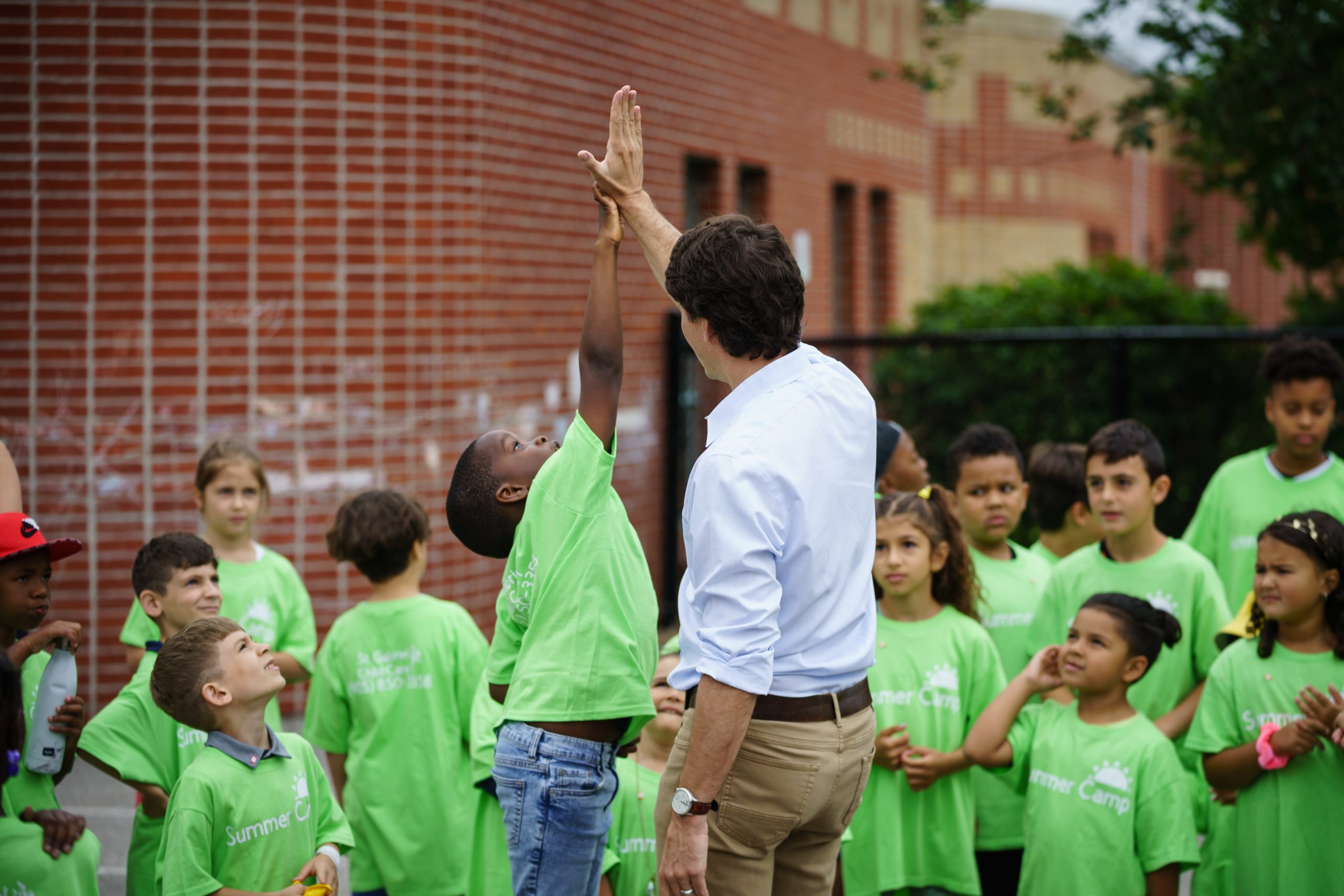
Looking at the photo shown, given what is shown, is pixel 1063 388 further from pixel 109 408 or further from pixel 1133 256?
pixel 1133 256

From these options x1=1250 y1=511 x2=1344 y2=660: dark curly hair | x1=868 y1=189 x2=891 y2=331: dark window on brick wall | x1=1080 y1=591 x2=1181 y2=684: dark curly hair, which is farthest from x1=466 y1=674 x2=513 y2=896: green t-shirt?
x1=868 y1=189 x2=891 y2=331: dark window on brick wall

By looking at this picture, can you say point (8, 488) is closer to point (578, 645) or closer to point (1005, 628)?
point (578, 645)

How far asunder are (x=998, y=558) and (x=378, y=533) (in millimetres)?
2295

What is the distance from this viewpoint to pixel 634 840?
379cm

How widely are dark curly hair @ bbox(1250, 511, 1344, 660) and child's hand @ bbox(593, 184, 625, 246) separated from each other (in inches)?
83.9

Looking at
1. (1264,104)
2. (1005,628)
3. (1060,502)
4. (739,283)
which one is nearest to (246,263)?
(1060,502)

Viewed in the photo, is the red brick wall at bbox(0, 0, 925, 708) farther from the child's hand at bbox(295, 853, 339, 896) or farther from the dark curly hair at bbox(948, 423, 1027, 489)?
the child's hand at bbox(295, 853, 339, 896)

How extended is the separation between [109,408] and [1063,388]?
7.09 m

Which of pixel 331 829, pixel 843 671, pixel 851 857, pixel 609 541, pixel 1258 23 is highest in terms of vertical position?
pixel 1258 23

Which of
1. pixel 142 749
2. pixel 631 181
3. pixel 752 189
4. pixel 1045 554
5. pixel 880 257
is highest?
pixel 752 189

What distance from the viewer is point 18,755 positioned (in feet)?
10.6

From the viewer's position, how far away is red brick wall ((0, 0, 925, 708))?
684 centimetres

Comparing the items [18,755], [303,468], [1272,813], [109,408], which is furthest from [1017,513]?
[109,408]

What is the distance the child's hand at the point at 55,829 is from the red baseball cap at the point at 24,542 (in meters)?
0.67
